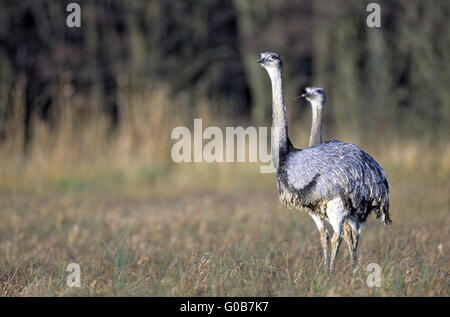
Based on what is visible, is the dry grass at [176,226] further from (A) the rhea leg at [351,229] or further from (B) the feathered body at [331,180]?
(B) the feathered body at [331,180]

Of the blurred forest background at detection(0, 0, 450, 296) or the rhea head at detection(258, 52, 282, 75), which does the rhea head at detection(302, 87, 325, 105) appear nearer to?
the rhea head at detection(258, 52, 282, 75)

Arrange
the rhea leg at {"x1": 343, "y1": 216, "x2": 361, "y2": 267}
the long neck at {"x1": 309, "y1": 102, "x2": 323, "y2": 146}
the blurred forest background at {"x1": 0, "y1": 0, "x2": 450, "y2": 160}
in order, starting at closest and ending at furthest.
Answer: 1. the rhea leg at {"x1": 343, "y1": 216, "x2": 361, "y2": 267}
2. the long neck at {"x1": 309, "y1": 102, "x2": 323, "y2": 146}
3. the blurred forest background at {"x1": 0, "y1": 0, "x2": 450, "y2": 160}

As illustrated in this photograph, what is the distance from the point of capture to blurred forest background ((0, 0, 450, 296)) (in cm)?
459

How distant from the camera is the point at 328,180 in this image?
4598mm

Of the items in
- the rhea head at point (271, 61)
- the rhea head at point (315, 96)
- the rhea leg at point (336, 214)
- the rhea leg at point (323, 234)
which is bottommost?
the rhea leg at point (323, 234)

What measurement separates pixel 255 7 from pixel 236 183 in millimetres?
6291

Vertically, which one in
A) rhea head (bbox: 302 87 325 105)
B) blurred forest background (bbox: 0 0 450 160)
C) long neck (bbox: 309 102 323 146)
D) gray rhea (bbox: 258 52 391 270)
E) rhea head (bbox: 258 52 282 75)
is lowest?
gray rhea (bbox: 258 52 391 270)

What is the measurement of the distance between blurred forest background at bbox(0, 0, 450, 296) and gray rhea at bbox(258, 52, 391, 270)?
36cm

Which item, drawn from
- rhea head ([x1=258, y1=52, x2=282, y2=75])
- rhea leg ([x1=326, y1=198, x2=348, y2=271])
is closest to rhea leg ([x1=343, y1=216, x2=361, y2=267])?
rhea leg ([x1=326, y1=198, x2=348, y2=271])

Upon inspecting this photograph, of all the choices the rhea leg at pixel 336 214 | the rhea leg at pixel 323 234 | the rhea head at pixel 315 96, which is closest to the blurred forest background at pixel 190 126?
the rhea leg at pixel 323 234

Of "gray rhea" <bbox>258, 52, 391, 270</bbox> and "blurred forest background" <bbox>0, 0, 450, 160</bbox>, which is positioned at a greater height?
"blurred forest background" <bbox>0, 0, 450, 160</bbox>

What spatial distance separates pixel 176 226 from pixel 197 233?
1.37 feet

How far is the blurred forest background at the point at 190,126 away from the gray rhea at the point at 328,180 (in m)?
0.36

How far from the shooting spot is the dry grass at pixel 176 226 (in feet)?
13.5
